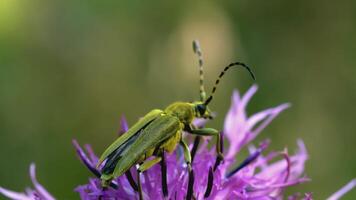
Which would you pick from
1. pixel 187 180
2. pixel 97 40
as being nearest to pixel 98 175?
pixel 187 180

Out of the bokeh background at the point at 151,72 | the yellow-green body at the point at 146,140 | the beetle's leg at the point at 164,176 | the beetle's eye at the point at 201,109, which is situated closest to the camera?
the yellow-green body at the point at 146,140

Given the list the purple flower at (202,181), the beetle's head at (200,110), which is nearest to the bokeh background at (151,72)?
the purple flower at (202,181)

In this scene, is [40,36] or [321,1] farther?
[321,1]

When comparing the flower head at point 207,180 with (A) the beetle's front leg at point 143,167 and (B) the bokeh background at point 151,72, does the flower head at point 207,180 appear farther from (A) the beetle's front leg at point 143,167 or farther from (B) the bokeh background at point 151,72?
(B) the bokeh background at point 151,72

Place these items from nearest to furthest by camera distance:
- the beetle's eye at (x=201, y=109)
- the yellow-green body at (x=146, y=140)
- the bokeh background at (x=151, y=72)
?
the yellow-green body at (x=146, y=140), the beetle's eye at (x=201, y=109), the bokeh background at (x=151, y=72)

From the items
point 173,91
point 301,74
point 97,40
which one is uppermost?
point 97,40

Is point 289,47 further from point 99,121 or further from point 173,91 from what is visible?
point 99,121

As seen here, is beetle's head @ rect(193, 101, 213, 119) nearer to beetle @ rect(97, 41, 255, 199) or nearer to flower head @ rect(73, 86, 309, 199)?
beetle @ rect(97, 41, 255, 199)

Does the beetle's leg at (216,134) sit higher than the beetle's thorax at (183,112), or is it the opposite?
the beetle's thorax at (183,112)
